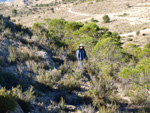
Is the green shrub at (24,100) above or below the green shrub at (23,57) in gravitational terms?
below

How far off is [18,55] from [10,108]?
3686 millimetres

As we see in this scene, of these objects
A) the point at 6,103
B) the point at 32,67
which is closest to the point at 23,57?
the point at 32,67

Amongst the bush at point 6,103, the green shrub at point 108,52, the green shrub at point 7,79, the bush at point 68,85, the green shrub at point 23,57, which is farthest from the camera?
the green shrub at point 108,52

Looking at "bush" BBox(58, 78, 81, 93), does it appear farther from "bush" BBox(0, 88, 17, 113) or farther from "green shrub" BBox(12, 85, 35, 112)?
"bush" BBox(0, 88, 17, 113)

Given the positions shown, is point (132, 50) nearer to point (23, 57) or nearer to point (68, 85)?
point (68, 85)

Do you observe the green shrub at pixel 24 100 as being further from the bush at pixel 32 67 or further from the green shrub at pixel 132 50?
the green shrub at pixel 132 50

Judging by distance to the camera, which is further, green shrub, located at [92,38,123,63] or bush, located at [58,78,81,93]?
green shrub, located at [92,38,123,63]

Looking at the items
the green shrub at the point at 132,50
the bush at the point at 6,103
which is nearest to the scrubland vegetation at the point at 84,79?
the bush at the point at 6,103

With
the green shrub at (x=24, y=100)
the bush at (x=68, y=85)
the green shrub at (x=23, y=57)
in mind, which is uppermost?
the green shrub at (x=23, y=57)

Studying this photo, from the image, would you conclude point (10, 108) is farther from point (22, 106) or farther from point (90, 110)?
point (90, 110)

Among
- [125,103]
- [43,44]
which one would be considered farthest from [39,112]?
[43,44]

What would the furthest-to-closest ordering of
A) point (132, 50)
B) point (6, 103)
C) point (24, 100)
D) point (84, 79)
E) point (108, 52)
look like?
1. point (132, 50)
2. point (108, 52)
3. point (84, 79)
4. point (24, 100)
5. point (6, 103)

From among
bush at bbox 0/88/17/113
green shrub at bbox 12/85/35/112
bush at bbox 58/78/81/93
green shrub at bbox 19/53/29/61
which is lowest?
bush at bbox 58/78/81/93

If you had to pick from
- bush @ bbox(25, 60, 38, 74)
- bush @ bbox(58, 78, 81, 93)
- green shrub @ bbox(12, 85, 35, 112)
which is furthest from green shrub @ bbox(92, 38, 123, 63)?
green shrub @ bbox(12, 85, 35, 112)
